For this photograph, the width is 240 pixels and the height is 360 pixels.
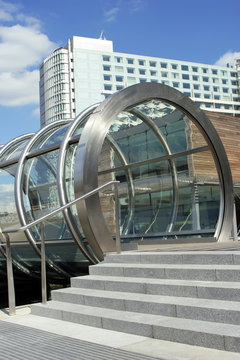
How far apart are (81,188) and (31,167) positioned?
84.0 inches

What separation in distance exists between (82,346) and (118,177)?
694 centimetres

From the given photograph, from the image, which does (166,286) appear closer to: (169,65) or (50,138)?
(50,138)

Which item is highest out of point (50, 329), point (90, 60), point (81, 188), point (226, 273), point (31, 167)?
point (90, 60)

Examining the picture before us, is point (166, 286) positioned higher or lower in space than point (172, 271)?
lower

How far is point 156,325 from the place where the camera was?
4738mm

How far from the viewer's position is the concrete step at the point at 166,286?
16.4ft

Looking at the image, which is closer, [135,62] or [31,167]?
[31,167]

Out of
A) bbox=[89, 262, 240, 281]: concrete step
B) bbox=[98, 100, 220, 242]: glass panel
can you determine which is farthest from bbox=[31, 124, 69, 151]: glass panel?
bbox=[89, 262, 240, 281]: concrete step

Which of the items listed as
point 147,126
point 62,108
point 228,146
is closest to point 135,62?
point 62,108

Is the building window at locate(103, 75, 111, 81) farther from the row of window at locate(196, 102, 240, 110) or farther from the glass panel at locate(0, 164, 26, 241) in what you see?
the glass panel at locate(0, 164, 26, 241)

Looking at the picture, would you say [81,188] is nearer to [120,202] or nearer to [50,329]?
[50,329]

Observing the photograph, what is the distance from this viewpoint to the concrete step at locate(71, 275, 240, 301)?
5.01m

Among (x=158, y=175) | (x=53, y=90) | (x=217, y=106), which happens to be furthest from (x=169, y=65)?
(x=158, y=175)

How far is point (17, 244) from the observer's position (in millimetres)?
9289
